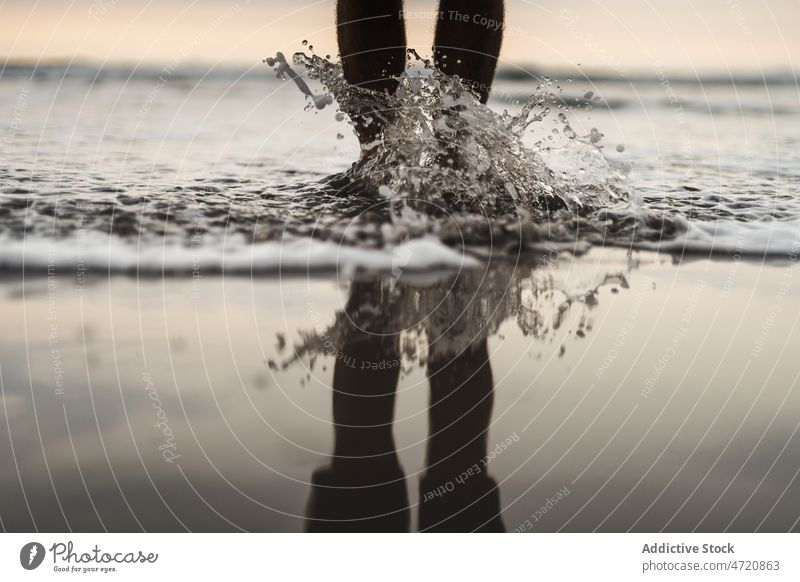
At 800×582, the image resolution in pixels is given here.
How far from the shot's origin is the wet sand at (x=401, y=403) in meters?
0.76

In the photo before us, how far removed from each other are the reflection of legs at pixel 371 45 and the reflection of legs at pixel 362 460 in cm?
51

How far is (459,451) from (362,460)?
93 mm

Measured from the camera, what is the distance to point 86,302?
102 cm

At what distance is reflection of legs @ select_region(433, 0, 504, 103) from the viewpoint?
114 centimetres

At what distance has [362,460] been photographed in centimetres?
78

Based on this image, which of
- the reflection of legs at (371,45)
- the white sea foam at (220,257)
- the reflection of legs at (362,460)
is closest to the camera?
the reflection of legs at (362,460)

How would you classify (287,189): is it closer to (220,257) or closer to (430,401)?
(220,257)

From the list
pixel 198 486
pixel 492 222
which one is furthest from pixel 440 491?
pixel 492 222

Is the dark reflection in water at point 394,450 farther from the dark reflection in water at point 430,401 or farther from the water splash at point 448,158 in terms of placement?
the water splash at point 448,158

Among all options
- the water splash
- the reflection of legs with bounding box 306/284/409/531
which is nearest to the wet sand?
the reflection of legs with bounding box 306/284/409/531
